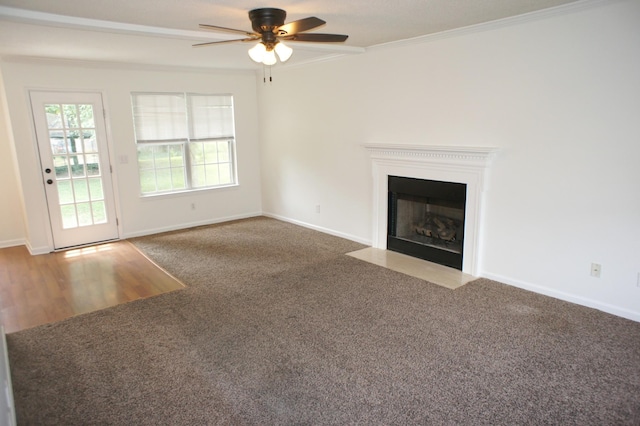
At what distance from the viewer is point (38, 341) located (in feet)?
10.0

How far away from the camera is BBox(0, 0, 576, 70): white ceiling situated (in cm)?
292

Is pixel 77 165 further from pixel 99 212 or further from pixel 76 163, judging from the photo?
pixel 99 212

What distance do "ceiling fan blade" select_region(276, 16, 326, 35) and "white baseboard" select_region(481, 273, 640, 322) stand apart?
9.51 ft

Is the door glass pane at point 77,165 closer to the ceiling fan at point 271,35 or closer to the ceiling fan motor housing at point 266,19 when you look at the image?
the ceiling fan at point 271,35

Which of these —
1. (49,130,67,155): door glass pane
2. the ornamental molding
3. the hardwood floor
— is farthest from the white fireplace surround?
(49,130,67,155): door glass pane

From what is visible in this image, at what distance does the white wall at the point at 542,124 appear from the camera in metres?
3.12

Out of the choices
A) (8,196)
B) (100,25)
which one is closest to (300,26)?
(100,25)

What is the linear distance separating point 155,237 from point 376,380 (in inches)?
171

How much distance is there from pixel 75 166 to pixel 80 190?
320mm

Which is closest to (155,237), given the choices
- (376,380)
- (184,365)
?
(184,365)

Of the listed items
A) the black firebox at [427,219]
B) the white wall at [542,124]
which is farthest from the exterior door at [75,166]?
the black firebox at [427,219]

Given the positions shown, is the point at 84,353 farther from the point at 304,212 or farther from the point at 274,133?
the point at 274,133

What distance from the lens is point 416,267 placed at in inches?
175

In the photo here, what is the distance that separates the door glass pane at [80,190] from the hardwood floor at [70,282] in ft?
2.19
